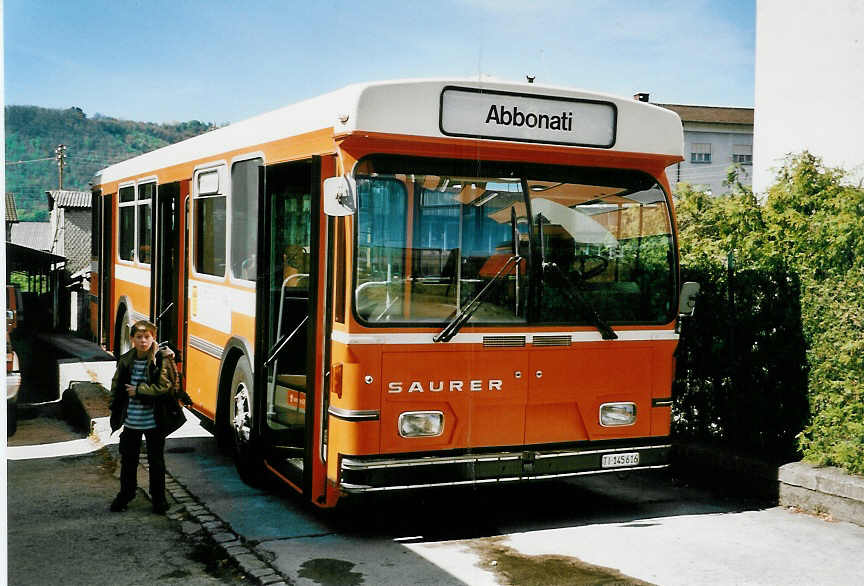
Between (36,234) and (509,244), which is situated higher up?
(36,234)

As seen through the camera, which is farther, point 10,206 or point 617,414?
point 10,206

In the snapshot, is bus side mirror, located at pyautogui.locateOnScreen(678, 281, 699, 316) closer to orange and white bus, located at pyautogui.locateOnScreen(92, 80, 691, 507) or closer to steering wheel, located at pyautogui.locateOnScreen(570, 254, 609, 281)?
orange and white bus, located at pyautogui.locateOnScreen(92, 80, 691, 507)

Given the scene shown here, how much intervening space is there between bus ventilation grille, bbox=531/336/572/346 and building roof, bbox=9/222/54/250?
44615 millimetres

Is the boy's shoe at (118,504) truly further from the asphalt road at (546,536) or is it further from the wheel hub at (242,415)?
the wheel hub at (242,415)

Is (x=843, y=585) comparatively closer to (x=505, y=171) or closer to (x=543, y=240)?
(x=543, y=240)

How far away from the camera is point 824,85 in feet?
34.4

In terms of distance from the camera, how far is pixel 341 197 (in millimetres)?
6258

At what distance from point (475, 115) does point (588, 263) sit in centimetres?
131

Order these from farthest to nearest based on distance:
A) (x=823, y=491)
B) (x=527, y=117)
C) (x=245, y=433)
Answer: (x=245, y=433) → (x=823, y=491) → (x=527, y=117)

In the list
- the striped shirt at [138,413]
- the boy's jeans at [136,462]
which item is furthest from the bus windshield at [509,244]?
the boy's jeans at [136,462]

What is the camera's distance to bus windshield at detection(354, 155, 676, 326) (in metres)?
6.43

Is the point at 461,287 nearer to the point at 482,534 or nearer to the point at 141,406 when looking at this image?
the point at 482,534

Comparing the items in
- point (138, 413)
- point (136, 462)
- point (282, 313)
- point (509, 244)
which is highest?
point (509, 244)

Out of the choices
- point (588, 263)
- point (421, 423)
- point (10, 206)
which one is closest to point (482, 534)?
point (421, 423)
